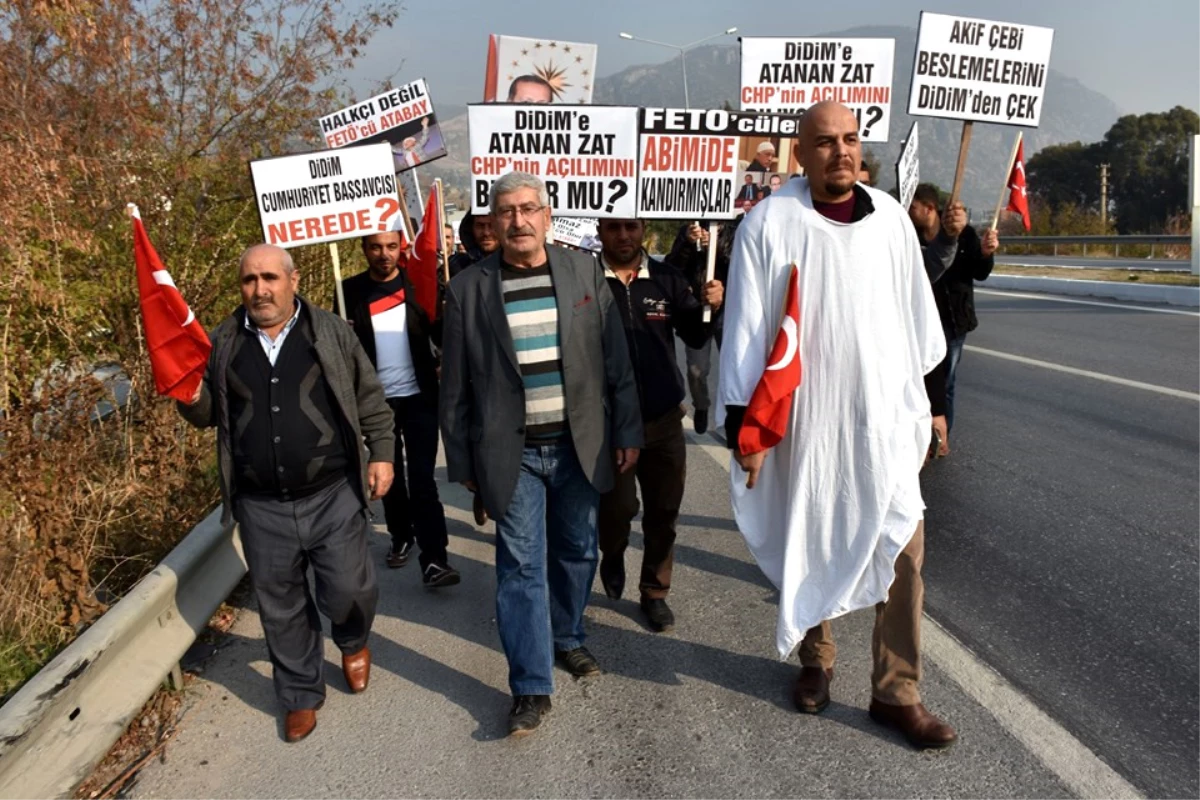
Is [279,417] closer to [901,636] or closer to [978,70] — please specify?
[901,636]

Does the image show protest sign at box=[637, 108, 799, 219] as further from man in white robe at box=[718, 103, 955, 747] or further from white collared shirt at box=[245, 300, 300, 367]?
white collared shirt at box=[245, 300, 300, 367]

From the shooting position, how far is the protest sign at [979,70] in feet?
20.7

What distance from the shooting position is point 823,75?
7285 millimetres

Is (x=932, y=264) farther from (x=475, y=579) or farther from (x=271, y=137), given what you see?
(x=271, y=137)

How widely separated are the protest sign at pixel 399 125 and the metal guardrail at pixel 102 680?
512 cm

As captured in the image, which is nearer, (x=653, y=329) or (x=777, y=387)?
(x=777, y=387)

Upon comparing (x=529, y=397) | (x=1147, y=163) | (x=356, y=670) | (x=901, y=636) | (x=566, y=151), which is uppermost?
(x=1147, y=163)

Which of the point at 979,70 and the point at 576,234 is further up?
the point at 979,70

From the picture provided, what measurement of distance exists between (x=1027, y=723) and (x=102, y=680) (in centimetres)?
314

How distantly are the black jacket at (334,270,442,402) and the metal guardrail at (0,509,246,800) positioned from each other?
1.41m

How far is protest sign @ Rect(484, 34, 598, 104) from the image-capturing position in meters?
8.85

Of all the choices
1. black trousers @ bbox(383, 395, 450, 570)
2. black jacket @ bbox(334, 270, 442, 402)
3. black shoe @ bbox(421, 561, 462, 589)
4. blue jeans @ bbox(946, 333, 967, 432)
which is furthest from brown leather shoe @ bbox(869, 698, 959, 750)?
blue jeans @ bbox(946, 333, 967, 432)

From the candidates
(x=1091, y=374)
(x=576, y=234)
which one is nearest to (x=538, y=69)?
(x=576, y=234)

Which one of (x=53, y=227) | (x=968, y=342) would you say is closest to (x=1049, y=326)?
(x=968, y=342)
